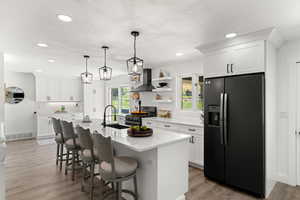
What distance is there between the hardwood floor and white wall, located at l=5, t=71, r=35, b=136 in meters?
2.89

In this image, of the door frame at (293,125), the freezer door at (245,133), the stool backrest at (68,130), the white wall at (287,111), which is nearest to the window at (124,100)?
the stool backrest at (68,130)

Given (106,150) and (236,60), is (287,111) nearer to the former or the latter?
(236,60)

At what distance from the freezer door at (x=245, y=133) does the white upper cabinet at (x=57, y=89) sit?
6.67m

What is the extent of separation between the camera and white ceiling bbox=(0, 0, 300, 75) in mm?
1771

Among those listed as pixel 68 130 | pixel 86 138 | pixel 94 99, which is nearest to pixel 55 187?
pixel 68 130

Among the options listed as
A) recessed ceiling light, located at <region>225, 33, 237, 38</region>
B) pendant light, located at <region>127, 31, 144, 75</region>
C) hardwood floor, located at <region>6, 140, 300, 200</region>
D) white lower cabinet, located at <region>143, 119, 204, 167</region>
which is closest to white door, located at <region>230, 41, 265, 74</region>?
recessed ceiling light, located at <region>225, 33, 237, 38</region>

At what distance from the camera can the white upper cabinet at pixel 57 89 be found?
6.54m

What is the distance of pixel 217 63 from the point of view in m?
2.98

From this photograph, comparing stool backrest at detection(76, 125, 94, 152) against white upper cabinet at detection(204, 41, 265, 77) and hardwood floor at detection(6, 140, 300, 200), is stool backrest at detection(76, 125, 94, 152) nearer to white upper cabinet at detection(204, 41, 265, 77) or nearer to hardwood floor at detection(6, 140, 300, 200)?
hardwood floor at detection(6, 140, 300, 200)

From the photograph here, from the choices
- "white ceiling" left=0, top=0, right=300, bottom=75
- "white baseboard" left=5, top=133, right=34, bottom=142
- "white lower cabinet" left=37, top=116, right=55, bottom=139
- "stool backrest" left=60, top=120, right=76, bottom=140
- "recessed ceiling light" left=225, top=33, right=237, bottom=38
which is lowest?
"white baseboard" left=5, top=133, right=34, bottom=142

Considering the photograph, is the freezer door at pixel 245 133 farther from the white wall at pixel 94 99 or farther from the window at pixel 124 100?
the white wall at pixel 94 99

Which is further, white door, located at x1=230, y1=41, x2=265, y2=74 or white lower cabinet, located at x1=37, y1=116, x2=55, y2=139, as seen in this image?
white lower cabinet, located at x1=37, y1=116, x2=55, y2=139

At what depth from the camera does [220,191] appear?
8.86ft

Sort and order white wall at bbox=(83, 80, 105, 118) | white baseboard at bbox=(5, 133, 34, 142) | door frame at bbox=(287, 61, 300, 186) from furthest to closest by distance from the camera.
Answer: white wall at bbox=(83, 80, 105, 118)
white baseboard at bbox=(5, 133, 34, 142)
door frame at bbox=(287, 61, 300, 186)
